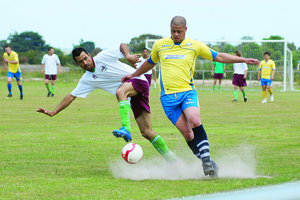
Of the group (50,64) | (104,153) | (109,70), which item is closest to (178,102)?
(109,70)

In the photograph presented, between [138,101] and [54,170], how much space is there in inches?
59.1

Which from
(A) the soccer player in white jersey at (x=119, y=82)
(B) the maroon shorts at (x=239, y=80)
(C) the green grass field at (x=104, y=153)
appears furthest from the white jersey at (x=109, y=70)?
(B) the maroon shorts at (x=239, y=80)

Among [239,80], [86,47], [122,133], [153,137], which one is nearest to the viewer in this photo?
[122,133]

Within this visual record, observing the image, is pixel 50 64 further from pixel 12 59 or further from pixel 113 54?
pixel 113 54

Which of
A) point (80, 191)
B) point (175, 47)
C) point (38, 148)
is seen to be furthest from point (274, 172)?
point (38, 148)

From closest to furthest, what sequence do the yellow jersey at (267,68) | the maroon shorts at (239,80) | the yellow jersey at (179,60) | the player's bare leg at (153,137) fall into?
the yellow jersey at (179,60) → the player's bare leg at (153,137) → the yellow jersey at (267,68) → the maroon shorts at (239,80)

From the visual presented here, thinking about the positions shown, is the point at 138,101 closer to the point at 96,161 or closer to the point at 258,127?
the point at 96,161

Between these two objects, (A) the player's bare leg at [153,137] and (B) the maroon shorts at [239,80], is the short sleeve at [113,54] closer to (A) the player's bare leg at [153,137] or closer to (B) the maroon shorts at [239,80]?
(A) the player's bare leg at [153,137]

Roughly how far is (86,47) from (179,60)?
52513 mm

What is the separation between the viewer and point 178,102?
4664 mm

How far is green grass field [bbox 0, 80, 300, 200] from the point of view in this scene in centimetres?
383

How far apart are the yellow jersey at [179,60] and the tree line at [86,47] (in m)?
23.5

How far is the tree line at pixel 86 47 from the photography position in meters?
27.0

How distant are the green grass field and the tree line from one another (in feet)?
56.4
